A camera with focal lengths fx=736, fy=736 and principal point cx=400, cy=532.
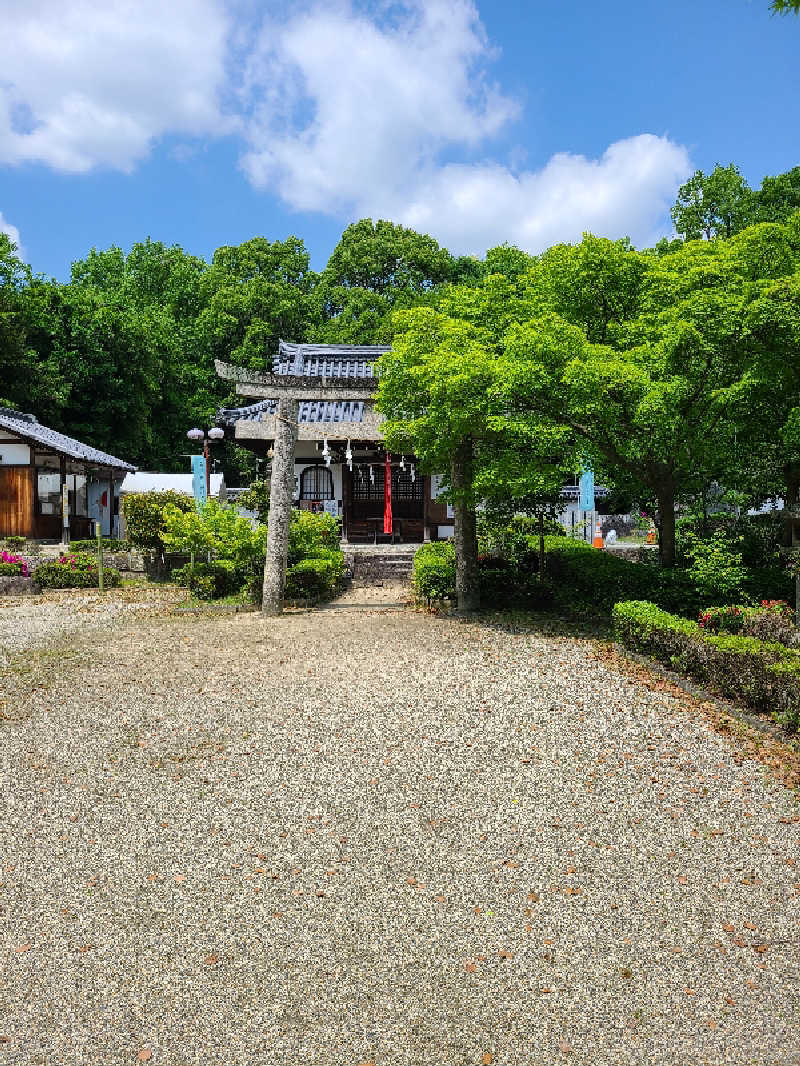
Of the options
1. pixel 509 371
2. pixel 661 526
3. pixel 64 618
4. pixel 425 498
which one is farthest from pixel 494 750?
pixel 425 498

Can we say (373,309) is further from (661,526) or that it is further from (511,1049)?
(511,1049)

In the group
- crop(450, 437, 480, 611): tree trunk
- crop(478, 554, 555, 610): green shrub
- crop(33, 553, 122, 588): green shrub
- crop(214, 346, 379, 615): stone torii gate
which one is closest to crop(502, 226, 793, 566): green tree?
crop(450, 437, 480, 611): tree trunk

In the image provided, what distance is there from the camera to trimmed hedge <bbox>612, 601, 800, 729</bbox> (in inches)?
268

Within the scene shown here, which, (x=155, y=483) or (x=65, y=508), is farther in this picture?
→ (x=155, y=483)

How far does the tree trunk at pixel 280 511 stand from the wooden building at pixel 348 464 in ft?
23.9

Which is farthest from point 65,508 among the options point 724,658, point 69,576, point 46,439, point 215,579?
point 724,658

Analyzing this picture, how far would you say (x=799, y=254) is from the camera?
37.2ft

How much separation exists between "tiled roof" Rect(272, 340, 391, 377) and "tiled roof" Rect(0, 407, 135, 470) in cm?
687

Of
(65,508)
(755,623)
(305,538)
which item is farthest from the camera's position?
(65,508)

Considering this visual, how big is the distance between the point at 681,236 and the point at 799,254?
68.2 feet

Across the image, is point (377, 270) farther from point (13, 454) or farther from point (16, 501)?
point (16, 501)

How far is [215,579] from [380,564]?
5.05 metres

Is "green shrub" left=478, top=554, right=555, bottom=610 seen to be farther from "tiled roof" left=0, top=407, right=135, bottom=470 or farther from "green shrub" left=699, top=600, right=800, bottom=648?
"tiled roof" left=0, top=407, right=135, bottom=470

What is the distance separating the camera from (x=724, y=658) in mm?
7719
